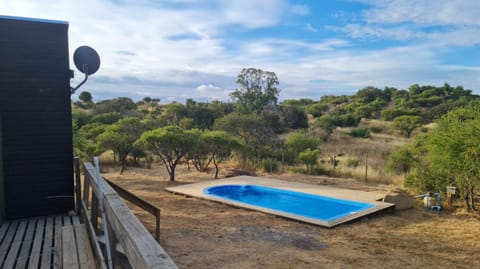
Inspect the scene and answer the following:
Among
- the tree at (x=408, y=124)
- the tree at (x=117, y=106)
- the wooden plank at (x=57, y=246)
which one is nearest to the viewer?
the wooden plank at (x=57, y=246)

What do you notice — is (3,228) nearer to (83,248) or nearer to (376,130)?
(83,248)

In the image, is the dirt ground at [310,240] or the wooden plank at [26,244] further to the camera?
the dirt ground at [310,240]

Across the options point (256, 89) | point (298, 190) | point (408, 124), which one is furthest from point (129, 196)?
point (408, 124)

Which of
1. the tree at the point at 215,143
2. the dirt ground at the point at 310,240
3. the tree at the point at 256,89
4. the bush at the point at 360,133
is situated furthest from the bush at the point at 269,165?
the bush at the point at 360,133

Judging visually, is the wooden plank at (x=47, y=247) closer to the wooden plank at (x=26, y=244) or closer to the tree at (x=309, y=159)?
the wooden plank at (x=26, y=244)

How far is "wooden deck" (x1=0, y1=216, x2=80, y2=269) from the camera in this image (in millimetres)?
2701

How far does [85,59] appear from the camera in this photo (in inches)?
181

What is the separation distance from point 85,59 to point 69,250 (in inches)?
118

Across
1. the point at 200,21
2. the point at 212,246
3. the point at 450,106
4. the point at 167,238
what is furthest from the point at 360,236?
the point at 450,106

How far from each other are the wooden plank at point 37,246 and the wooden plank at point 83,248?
0.34 meters

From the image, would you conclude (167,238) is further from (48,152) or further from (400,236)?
(400,236)

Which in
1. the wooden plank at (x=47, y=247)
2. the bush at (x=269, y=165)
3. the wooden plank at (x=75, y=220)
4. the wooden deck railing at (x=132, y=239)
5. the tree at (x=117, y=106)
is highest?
the tree at (x=117, y=106)

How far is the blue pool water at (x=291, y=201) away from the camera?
7820 millimetres

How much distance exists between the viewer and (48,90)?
4.25 m
